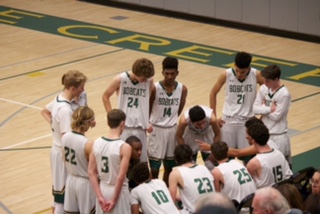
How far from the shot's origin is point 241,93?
10.7 metres

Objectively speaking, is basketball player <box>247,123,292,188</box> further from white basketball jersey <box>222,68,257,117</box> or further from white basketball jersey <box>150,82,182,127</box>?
white basketball jersey <box>222,68,257,117</box>

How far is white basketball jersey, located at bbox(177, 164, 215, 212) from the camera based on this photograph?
8.45 meters

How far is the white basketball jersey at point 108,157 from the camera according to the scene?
8492 millimetres

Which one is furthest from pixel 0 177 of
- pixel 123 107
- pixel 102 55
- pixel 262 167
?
pixel 102 55

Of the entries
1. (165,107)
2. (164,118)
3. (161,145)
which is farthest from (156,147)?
(165,107)

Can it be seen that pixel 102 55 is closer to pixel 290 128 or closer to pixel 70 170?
pixel 290 128

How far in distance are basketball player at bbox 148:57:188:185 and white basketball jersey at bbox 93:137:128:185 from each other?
1753 mm

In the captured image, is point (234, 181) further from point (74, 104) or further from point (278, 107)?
point (74, 104)

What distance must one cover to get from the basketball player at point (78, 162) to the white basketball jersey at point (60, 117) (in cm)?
37

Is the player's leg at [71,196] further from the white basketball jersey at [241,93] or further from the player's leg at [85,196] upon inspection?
the white basketball jersey at [241,93]

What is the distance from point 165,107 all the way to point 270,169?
1.98m

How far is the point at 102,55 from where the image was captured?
17797mm

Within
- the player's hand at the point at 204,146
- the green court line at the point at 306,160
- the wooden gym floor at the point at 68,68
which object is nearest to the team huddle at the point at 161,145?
the player's hand at the point at 204,146

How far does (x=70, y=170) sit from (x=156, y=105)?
1.79m
